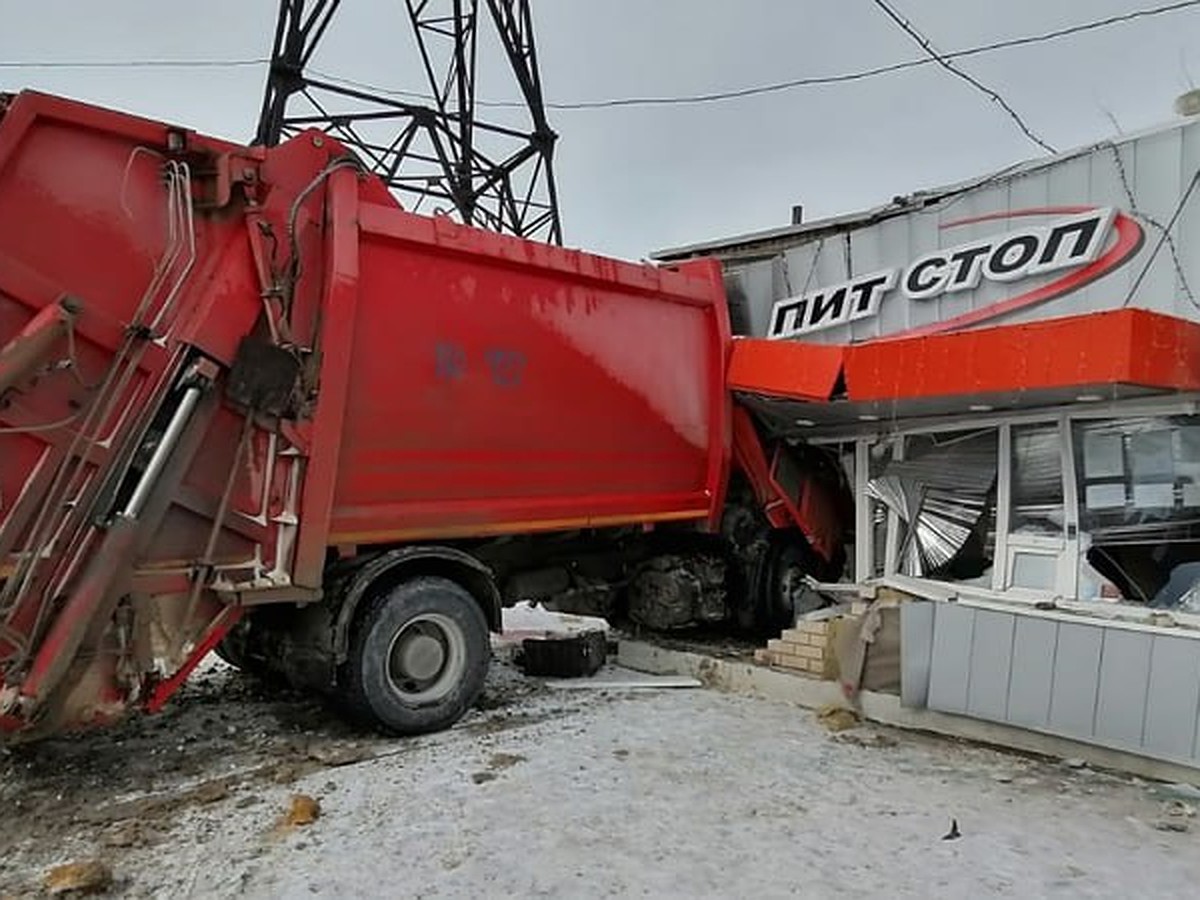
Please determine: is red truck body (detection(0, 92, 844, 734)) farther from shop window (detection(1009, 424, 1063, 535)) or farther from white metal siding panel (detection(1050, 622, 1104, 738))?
white metal siding panel (detection(1050, 622, 1104, 738))

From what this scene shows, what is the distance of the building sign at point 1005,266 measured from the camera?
5730 mm

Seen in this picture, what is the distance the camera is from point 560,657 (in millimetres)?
6828

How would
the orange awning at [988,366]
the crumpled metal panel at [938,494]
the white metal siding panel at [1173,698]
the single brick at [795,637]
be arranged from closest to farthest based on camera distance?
the white metal siding panel at [1173,698], the orange awning at [988,366], the single brick at [795,637], the crumpled metal panel at [938,494]

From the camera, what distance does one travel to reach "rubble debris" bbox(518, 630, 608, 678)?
684cm

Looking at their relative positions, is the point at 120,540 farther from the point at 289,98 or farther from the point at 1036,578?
the point at 289,98

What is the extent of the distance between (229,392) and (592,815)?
8.44 feet

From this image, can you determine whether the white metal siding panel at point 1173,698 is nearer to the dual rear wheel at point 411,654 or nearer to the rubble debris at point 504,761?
the rubble debris at point 504,761

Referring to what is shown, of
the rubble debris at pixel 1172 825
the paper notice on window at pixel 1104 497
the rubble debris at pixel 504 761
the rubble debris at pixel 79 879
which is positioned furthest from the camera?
the paper notice on window at pixel 1104 497

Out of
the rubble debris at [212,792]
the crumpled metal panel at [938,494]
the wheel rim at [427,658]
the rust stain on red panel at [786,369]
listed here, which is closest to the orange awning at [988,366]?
the rust stain on red panel at [786,369]

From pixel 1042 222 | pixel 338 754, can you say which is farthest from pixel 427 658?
pixel 1042 222

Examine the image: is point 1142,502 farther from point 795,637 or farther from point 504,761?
point 504,761

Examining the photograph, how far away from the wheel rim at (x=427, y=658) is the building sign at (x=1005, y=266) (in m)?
3.73

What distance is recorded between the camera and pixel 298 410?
190 inches

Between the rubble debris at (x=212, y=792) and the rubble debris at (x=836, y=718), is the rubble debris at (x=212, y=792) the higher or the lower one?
the lower one
